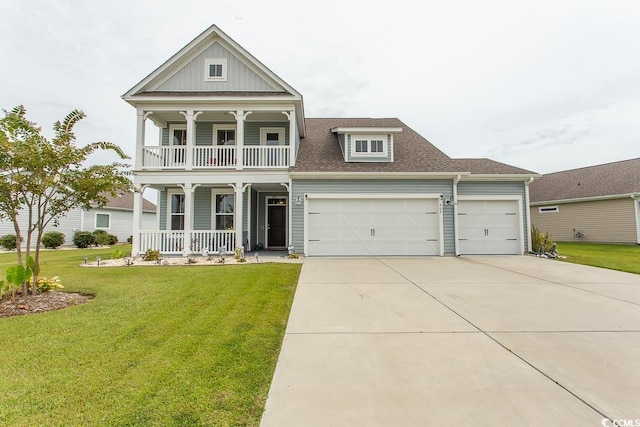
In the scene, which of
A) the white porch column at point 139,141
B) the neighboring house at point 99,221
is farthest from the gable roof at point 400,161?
the neighboring house at point 99,221

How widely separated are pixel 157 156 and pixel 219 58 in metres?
5.04

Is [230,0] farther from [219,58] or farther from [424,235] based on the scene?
[424,235]

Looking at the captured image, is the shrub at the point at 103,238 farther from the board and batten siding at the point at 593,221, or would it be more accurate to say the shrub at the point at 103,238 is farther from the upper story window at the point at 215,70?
the board and batten siding at the point at 593,221

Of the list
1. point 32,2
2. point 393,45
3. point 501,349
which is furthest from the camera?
point 393,45

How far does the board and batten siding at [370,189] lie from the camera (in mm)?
11555

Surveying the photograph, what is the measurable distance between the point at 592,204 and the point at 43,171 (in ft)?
85.4

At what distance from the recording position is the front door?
14305 millimetres

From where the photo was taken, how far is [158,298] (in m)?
5.42

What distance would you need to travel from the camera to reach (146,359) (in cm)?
300

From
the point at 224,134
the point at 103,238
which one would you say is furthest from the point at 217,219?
the point at 103,238

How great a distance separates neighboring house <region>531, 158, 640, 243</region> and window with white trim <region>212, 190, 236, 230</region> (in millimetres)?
21727

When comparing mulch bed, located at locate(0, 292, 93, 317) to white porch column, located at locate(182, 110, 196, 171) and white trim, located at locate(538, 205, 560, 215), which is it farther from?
white trim, located at locate(538, 205, 560, 215)

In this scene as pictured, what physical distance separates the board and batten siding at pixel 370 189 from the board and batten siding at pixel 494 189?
0.87 meters

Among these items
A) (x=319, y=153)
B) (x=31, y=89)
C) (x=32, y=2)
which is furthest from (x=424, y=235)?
(x=31, y=89)
